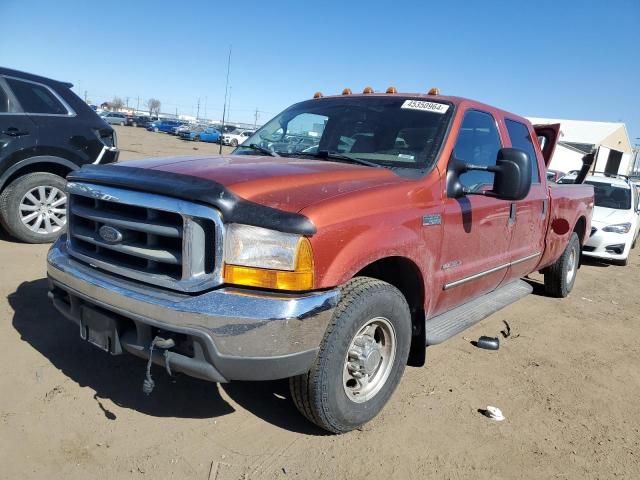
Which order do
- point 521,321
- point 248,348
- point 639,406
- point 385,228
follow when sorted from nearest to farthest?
point 248,348
point 385,228
point 639,406
point 521,321

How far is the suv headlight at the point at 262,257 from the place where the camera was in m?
2.22

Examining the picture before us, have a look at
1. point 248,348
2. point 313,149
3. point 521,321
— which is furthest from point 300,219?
point 521,321

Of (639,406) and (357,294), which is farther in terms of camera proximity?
(639,406)

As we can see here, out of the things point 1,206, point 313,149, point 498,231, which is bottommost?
point 1,206

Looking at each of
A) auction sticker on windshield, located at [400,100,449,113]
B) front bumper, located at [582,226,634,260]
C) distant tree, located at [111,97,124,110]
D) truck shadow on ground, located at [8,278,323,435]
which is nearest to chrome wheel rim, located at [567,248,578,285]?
front bumper, located at [582,226,634,260]

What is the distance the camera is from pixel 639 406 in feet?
11.4

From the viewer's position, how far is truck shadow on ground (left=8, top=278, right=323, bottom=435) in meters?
2.90

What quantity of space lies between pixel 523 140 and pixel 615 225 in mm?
5303

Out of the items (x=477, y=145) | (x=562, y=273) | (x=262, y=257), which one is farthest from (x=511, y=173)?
(x=562, y=273)

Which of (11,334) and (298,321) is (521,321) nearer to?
(298,321)

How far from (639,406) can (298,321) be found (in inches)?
108

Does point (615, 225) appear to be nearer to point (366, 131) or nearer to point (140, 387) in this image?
point (366, 131)

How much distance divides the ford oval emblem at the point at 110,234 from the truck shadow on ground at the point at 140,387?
102 centimetres

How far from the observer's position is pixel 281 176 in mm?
2594
